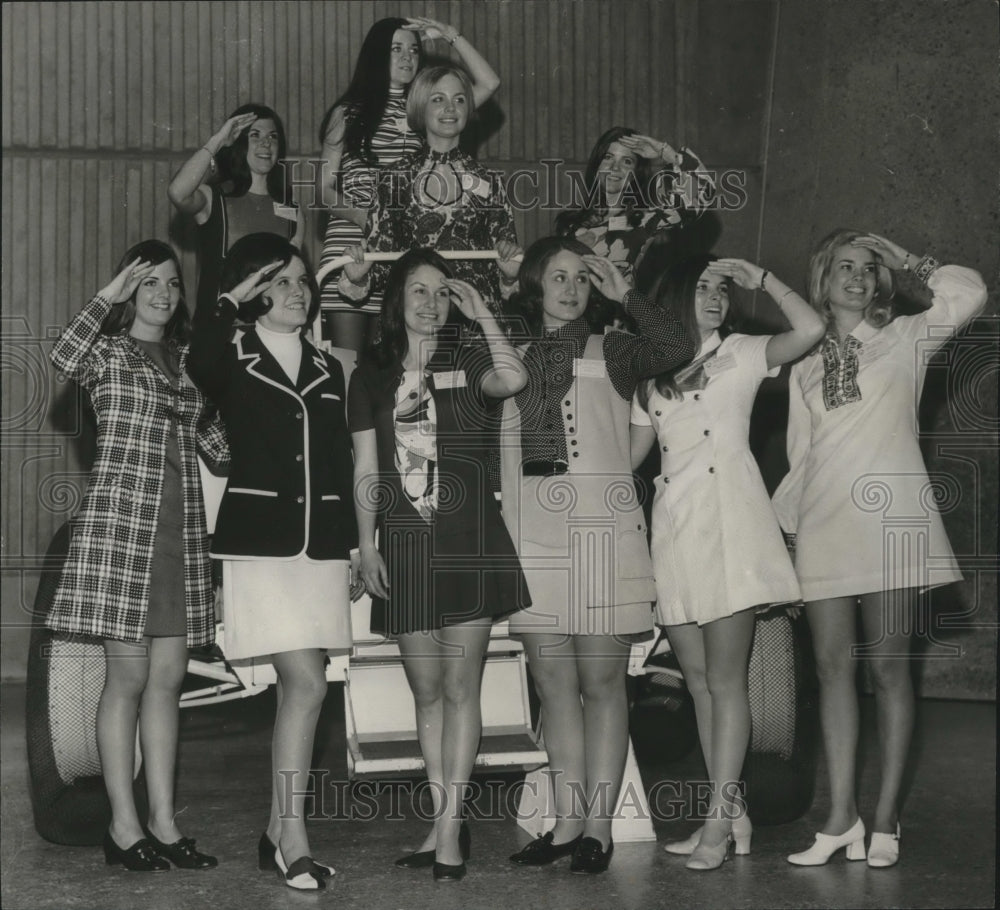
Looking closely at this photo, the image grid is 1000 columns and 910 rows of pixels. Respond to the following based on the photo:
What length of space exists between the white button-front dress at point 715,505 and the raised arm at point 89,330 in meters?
1.51

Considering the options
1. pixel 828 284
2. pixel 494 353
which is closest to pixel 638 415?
pixel 494 353

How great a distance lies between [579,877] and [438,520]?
1007 millimetres

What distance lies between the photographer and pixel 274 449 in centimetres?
336

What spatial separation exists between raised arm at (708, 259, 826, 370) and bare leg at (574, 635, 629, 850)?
91 cm

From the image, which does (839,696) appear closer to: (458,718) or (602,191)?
(458,718)

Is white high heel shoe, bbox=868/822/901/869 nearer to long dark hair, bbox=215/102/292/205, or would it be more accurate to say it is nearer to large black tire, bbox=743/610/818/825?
large black tire, bbox=743/610/818/825

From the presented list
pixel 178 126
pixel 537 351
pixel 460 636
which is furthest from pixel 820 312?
pixel 178 126

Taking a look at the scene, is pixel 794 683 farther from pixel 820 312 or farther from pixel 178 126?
pixel 178 126

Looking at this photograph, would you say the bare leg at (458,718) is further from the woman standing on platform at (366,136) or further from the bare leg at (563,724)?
the woman standing on platform at (366,136)

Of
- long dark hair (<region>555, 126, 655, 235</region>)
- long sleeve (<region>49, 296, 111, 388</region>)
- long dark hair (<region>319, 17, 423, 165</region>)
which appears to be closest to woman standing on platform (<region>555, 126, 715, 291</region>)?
long dark hair (<region>555, 126, 655, 235</region>)

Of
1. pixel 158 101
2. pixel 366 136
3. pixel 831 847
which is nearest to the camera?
pixel 831 847

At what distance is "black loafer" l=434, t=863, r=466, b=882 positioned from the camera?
3.26 m

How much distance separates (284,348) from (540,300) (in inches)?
29.4

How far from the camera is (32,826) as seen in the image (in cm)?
386
